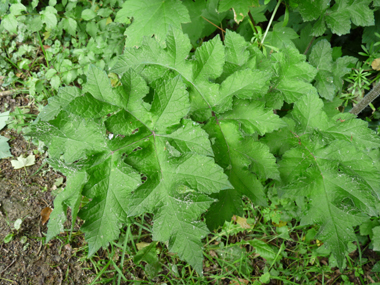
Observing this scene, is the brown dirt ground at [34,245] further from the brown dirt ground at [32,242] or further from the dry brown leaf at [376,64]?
the dry brown leaf at [376,64]

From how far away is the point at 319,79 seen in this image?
2066mm

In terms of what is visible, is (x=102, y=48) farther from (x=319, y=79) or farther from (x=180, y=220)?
(x=180, y=220)

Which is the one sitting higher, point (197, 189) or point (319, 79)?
point (319, 79)

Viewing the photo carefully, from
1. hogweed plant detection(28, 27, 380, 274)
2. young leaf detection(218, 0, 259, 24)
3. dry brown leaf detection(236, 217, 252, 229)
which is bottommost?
dry brown leaf detection(236, 217, 252, 229)

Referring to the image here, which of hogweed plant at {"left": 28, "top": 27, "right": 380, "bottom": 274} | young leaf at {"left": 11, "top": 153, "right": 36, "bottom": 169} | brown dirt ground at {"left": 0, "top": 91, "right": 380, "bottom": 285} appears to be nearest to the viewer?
hogweed plant at {"left": 28, "top": 27, "right": 380, "bottom": 274}

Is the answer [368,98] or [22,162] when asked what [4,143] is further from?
[368,98]

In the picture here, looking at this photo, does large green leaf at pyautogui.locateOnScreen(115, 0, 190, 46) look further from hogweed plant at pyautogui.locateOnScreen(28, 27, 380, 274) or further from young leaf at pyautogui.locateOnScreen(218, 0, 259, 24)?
hogweed plant at pyautogui.locateOnScreen(28, 27, 380, 274)

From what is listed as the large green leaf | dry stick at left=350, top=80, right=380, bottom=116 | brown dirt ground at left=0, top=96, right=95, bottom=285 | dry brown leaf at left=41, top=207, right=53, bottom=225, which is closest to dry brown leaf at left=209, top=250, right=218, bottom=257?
brown dirt ground at left=0, top=96, right=95, bottom=285

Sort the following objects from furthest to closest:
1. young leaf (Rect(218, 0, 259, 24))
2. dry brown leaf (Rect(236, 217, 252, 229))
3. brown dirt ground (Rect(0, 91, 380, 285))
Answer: dry brown leaf (Rect(236, 217, 252, 229)) < brown dirt ground (Rect(0, 91, 380, 285)) < young leaf (Rect(218, 0, 259, 24))

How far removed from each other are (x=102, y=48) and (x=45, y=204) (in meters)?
1.86

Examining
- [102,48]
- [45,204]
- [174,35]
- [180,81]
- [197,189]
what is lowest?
[45,204]

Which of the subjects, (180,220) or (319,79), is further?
(319,79)

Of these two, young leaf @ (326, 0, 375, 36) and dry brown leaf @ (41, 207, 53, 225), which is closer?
young leaf @ (326, 0, 375, 36)

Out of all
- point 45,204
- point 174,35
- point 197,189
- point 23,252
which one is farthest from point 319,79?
point 23,252
